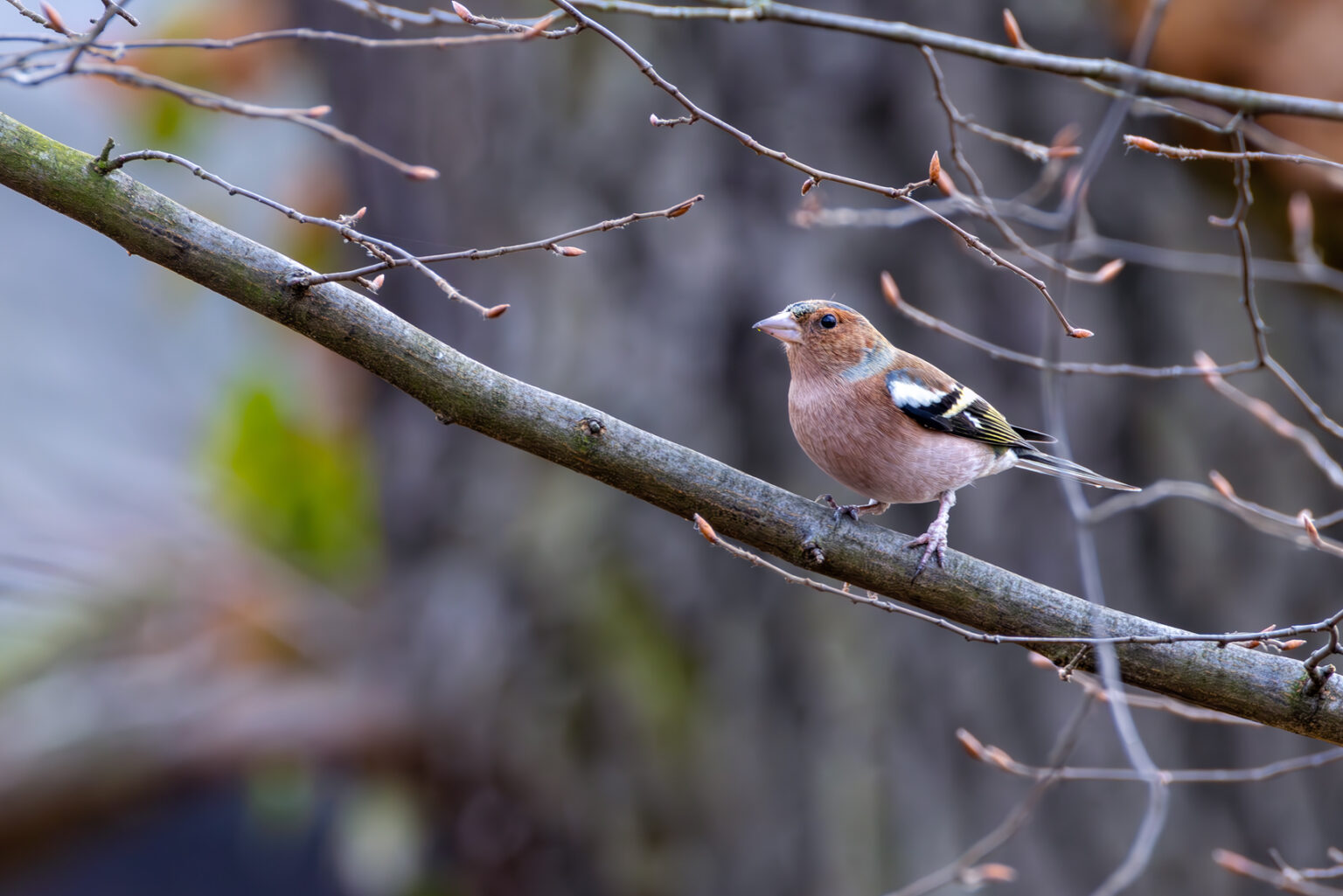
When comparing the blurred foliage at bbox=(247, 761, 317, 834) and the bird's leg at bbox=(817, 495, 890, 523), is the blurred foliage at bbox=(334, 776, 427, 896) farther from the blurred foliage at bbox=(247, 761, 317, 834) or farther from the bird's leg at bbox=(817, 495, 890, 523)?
the bird's leg at bbox=(817, 495, 890, 523)

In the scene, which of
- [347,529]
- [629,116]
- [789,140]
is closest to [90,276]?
[347,529]

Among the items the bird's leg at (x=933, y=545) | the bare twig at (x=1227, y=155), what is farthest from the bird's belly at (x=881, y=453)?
the bare twig at (x=1227, y=155)

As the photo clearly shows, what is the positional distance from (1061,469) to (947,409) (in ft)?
1.34

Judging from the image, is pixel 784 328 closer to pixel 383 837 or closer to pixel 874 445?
pixel 874 445

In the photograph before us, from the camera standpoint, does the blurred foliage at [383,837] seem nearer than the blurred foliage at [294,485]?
Yes

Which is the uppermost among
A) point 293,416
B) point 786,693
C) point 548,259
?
point 548,259

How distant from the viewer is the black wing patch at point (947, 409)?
9.71 feet

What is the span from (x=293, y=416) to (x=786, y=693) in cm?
467

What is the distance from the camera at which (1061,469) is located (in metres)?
3.10

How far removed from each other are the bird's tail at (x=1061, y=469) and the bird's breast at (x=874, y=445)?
0.66ft

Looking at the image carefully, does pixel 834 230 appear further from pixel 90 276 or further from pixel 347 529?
pixel 90 276

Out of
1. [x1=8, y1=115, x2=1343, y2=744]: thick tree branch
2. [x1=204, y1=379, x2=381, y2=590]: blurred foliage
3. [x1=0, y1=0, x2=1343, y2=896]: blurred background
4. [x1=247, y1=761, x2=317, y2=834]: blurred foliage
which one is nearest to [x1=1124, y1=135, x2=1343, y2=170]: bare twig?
[x1=8, y1=115, x2=1343, y2=744]: thick tree branch

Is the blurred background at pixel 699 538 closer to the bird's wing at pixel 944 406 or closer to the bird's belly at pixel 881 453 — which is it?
the bird's wing at pixel 944 406

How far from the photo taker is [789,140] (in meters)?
4.83
